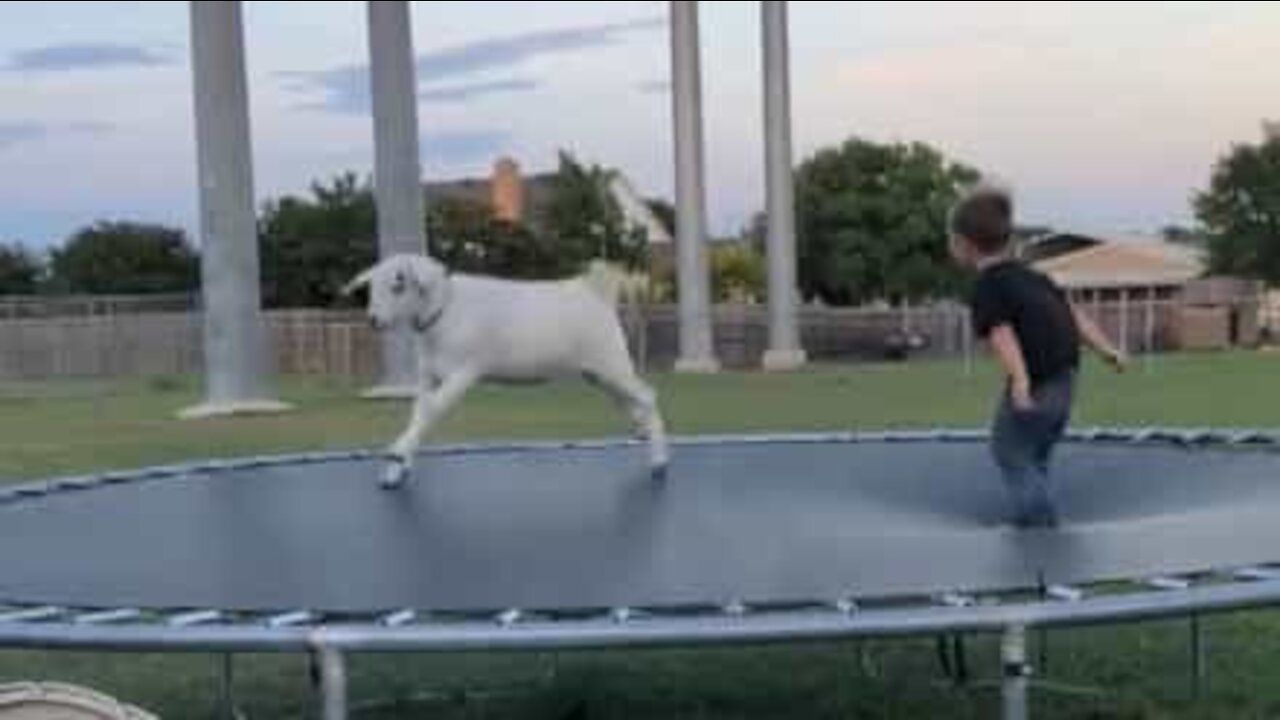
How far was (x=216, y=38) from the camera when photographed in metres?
17.5

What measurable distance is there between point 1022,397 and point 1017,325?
13 centimetres

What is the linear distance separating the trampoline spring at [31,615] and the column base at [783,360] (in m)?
24.7

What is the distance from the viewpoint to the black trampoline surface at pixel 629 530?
112 inches

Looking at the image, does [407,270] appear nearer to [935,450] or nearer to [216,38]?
[935,450]

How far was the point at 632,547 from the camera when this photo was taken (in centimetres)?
339

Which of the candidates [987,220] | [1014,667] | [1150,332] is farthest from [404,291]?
[1150,332]

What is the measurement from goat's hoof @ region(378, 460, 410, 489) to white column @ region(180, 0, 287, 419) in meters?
12.9

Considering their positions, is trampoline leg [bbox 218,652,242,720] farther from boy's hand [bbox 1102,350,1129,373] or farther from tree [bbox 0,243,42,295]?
tree [bbox 0,243,42,295]

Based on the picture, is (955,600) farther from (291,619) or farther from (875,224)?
(875,224)

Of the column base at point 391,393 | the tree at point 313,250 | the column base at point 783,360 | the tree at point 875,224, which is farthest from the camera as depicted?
the tree at point 875,224

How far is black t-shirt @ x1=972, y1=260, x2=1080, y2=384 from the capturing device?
3.48 metres

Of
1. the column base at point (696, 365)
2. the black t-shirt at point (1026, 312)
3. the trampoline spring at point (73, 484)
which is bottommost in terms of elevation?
the column base at point (696, 365)

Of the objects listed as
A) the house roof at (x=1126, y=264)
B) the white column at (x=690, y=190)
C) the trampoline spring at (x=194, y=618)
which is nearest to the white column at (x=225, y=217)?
the white column at (x=690, y=190)

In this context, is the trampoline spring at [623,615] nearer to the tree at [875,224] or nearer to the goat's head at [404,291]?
the goat's head at [404,291]
